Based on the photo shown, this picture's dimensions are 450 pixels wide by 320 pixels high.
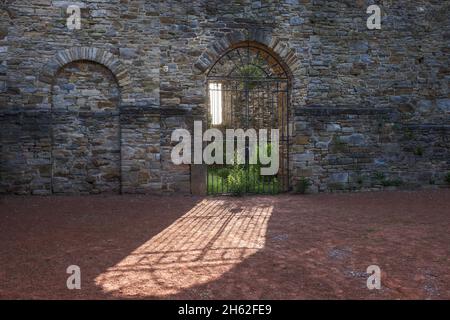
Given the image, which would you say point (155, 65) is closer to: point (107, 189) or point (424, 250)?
point (107, 189)

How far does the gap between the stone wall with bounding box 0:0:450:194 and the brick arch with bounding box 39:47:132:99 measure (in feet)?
0.07

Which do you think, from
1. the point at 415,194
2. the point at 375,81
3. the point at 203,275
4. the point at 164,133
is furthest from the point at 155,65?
the point at 415,194

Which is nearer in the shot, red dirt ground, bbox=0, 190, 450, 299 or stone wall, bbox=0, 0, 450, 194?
red dirt ground, bbox=0, 190, 450, 299

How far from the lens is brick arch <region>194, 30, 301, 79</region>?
→ 26.3 ft

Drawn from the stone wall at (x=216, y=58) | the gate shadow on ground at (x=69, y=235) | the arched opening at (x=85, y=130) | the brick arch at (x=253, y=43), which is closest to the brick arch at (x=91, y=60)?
the stone wall at (x=216, y=58)

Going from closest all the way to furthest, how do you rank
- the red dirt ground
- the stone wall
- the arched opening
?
the red dirt ground < the stone wall < the arched opening

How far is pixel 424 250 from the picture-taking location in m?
4.09

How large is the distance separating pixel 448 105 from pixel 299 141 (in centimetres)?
390

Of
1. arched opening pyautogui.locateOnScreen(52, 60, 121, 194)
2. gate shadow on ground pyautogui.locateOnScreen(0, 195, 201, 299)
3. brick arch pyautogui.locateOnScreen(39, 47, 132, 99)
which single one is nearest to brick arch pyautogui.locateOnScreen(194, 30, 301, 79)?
brick arch pyautogui.locateOnScreen(39, 47, 132, 99)

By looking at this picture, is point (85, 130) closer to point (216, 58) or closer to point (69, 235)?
point (216, 58)

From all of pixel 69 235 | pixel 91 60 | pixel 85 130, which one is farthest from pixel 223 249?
pixel 91 60

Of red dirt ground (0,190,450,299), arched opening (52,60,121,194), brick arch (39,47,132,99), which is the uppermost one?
brick arch (39,47,132,99)

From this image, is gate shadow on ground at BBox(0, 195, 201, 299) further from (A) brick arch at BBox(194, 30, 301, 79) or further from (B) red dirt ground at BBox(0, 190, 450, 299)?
(A) brick arch at BBox(194, 30, 301, 79)

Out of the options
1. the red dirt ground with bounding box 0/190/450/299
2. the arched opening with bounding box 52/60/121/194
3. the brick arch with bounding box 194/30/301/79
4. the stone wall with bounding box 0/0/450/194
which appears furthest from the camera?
the brick arch with bounding box 194/30/301/79
